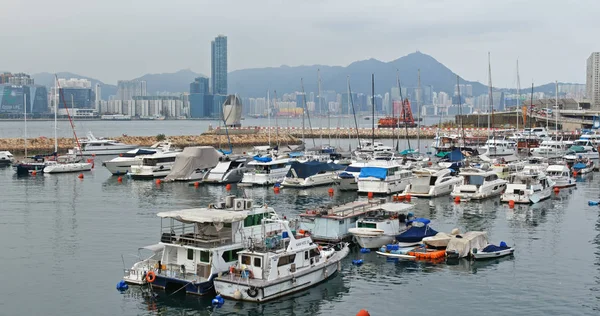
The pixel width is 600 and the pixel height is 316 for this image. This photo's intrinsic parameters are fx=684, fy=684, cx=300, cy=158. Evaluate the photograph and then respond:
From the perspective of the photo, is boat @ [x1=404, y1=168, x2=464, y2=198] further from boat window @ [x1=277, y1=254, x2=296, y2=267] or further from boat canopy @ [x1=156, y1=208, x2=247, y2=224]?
boat canopy @ [x1=156, y1=208, x2=247, y2=224]

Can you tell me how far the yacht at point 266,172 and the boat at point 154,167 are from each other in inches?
369

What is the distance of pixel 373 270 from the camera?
90.3 ft

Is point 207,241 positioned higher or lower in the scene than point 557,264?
higher

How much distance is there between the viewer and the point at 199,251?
2391cm

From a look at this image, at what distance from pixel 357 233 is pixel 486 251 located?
5590mm

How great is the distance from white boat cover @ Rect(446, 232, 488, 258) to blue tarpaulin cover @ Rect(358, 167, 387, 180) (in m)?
20.3

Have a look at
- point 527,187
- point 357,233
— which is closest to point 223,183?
point 527,187

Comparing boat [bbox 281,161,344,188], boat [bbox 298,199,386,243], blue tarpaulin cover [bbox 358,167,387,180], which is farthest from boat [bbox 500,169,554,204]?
boat [bbox 298,199,386,243]

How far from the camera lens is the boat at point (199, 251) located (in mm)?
23656

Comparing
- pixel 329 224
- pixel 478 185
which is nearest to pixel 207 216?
pixel 329 224

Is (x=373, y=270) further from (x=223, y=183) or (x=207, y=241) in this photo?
(x=223, y=183)

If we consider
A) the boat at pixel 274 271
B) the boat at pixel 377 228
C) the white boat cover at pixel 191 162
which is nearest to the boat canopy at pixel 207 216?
the boat at pixel 274 271

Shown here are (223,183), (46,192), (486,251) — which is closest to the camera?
(486,251)

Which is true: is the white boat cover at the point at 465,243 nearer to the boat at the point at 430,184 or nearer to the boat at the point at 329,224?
the boat at the point at 329,224
